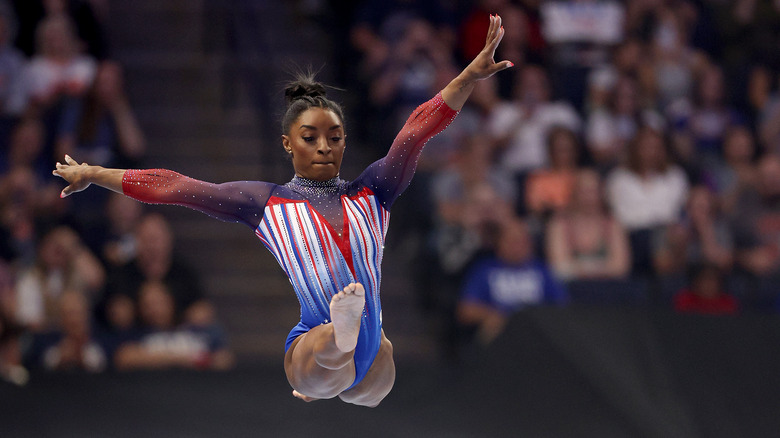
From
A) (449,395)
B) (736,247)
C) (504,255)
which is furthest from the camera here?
(736,247)

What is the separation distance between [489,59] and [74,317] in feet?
11.4

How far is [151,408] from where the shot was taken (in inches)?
205

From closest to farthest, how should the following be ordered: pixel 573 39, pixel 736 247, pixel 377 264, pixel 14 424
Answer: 1. pixel 377 264
2. pixel 14 424
3. pixel 736 247
4. pixel 573 39

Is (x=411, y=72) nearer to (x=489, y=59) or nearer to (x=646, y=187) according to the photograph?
(x=646, y=187)

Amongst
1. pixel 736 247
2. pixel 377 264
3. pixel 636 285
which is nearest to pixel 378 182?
pixel 377 264

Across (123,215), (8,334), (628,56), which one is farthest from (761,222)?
(8,334)

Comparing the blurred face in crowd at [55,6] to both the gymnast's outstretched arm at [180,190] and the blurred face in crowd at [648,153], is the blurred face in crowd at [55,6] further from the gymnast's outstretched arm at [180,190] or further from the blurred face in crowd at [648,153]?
the blurred face in crowd at [648,153]

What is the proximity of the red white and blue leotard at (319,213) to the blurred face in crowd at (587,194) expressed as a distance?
3.38 metres

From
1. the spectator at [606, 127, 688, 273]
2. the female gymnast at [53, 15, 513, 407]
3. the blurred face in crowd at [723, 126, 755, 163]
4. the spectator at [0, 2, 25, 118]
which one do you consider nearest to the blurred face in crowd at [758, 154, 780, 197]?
the blurred face in crowd at [723, 126, 755, 163]

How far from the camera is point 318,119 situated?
3.60m

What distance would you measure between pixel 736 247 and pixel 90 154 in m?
4.82

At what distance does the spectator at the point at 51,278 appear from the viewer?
243 inches

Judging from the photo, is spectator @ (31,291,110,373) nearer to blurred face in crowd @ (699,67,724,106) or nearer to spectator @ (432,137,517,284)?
spectator @ (432,137,517,284)

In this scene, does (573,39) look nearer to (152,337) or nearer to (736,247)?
(736,247)
